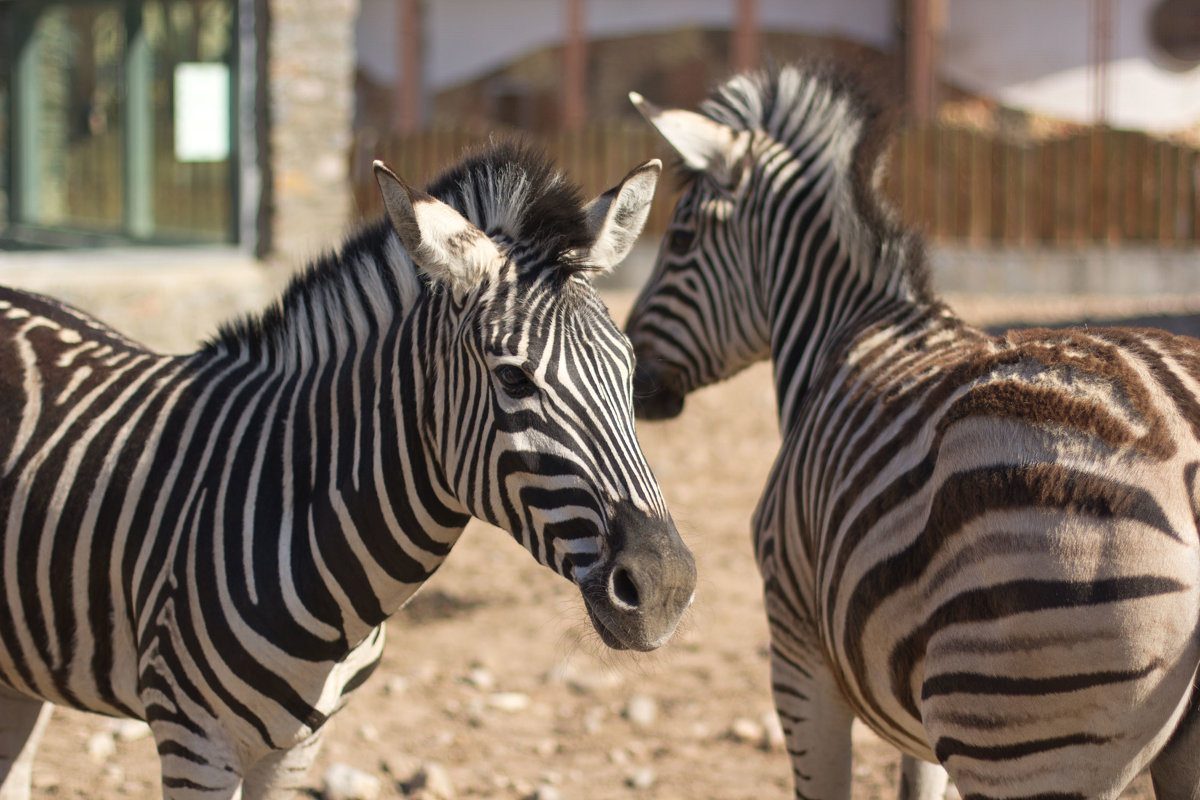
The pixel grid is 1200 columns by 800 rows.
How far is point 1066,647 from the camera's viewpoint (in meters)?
1.92

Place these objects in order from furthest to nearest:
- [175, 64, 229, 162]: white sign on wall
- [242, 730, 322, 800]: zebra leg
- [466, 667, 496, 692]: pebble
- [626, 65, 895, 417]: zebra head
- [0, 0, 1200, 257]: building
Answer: [175, 64, 229, 162]: white sign on wall, [0, 0, 1200, 257]: building, [466, 667, 496, 692]: pebble, [626, 65, 895, 417]: zebra head, [242, 730, 322, 800]: zebra leg

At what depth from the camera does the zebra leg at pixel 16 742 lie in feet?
9.91

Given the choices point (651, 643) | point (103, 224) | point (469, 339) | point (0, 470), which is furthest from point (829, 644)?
point (103, 224)

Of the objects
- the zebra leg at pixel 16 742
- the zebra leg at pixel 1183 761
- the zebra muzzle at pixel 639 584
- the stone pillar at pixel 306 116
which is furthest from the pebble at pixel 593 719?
the stone pillar at pixel 306 116

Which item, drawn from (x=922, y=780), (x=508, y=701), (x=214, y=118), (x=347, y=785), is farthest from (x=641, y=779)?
(x=214, y=118)

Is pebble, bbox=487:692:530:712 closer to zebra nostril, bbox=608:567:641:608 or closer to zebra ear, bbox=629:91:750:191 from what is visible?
zebra ear, bbox=629:91:750:191

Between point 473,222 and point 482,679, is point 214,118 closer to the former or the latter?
point 482,679

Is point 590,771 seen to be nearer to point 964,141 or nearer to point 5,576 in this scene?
point 5,576

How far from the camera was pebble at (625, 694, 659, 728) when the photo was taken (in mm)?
4477

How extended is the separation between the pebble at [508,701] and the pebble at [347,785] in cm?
86

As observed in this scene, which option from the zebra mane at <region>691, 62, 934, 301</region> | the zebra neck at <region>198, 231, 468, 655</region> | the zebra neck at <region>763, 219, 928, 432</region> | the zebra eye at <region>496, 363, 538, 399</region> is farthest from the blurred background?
the zebra eye at <region>496, 363, 538, 399</region>

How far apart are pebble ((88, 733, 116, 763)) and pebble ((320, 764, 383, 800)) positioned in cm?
84

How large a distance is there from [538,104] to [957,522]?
18253 mm

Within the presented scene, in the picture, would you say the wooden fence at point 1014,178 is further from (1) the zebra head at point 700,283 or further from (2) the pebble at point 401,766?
(2) the pebble at point 401,766
